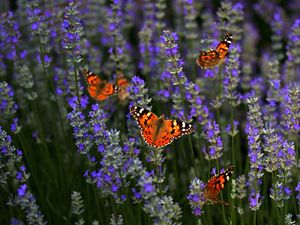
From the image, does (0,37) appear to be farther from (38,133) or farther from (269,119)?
(269,119)

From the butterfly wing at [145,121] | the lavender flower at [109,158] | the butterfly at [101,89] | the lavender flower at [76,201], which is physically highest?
the butterfly at [101,89]

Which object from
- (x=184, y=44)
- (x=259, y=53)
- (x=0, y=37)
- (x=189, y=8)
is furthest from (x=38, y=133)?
(x=259, y=53)

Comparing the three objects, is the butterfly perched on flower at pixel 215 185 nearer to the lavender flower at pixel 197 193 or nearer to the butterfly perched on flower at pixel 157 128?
the lavender flower at pixel 197 193


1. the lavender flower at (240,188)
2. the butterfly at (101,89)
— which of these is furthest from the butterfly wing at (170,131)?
the butterfly at (101,89)

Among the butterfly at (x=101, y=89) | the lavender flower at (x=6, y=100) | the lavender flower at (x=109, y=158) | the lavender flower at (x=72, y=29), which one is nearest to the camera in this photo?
the lavender flower at (x=109, y=158)

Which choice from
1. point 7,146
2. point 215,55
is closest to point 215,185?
point 215,55

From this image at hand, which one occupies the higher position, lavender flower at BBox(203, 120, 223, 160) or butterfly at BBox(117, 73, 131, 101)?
butterfly at BBox(117, 73, 131, 101)

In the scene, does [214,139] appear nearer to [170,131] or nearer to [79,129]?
[170,131]

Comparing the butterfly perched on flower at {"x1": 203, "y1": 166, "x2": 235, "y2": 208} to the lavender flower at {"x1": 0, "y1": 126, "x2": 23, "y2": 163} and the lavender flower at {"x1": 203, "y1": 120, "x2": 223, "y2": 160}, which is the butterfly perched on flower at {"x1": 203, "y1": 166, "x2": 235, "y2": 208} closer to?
the lavender flower at {"x1": 203, "y1": 120, "x2": 223, "y2": 160}

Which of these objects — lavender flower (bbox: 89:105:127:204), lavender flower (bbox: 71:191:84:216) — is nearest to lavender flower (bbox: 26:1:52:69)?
lavender flower (bbox: 89:105:127:204)
